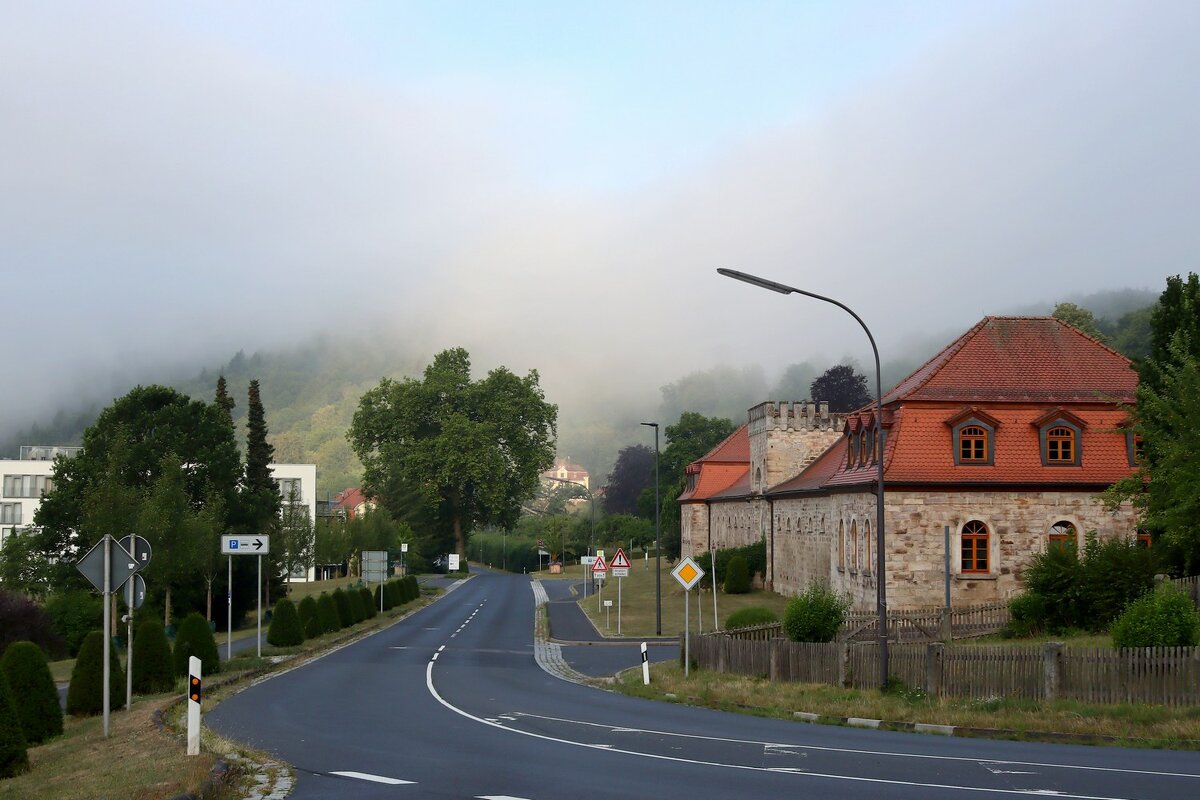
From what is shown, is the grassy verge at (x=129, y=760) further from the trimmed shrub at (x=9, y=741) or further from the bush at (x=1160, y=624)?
the bush at (x=1160, y=624)

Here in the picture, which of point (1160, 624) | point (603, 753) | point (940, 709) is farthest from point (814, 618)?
point (603, 753)

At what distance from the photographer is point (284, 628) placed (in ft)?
123

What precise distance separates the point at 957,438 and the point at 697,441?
87.8m

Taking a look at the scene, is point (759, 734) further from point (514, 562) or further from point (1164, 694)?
point (514, 562)

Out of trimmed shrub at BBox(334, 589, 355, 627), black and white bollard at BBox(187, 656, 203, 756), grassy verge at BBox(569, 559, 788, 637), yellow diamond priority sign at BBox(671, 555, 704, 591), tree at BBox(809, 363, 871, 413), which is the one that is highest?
tree at BBox(809, 363, 871, 413)

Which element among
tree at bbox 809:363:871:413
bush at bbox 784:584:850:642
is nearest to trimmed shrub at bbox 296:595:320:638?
bush at bbox 784:584:850:642

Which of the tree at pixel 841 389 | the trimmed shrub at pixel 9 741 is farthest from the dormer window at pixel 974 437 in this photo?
A: the tree at pixel 841 389

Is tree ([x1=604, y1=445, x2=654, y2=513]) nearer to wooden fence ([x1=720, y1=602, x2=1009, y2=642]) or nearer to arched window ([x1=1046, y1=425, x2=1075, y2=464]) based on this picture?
arched window ([x1=1046, y1=425, x2=1075, y2=464])

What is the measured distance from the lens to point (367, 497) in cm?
10988

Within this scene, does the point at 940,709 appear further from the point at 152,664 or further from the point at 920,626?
the point at 152,664

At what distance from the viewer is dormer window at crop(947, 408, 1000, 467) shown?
1585 inches

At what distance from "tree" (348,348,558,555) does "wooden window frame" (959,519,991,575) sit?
68.2 m

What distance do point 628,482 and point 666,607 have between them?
95940mm

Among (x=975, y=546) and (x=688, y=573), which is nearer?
(x=688, y=573)
